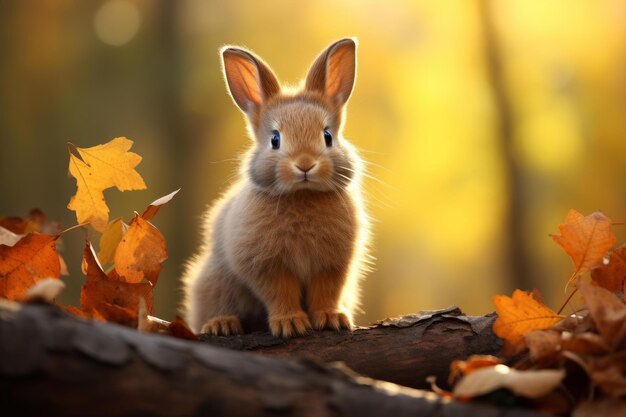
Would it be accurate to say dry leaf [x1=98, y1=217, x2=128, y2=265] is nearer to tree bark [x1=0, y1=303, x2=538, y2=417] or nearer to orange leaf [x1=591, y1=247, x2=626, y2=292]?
tree bark [x1=0, y1=303, x2=538, y2=417]

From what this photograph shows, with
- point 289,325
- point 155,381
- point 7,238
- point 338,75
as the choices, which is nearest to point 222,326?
point 289,325

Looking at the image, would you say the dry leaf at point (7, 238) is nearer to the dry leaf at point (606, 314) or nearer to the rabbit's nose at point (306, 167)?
the rabbit's nose at point (306, 167)

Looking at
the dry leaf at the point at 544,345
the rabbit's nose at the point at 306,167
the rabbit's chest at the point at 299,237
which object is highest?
the rabbit's nose at the point at 306,167

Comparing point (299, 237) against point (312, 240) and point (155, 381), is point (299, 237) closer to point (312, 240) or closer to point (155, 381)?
point (312, 240)

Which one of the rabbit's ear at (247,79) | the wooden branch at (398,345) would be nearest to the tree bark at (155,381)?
the wooden branch at (398,345)

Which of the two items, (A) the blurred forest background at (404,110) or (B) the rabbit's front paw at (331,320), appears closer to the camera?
(B) the rabbit's front paw at (331,320)

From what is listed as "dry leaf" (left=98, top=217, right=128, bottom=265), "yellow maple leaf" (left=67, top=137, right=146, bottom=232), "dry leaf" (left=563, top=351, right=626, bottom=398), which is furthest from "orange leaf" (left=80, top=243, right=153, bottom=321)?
"dry leaf" (left=563, top=351, right=626, bottom=398)

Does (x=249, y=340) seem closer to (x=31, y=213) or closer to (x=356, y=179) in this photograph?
(x=356, y=179)

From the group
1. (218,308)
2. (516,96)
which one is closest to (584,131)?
(516,96)
